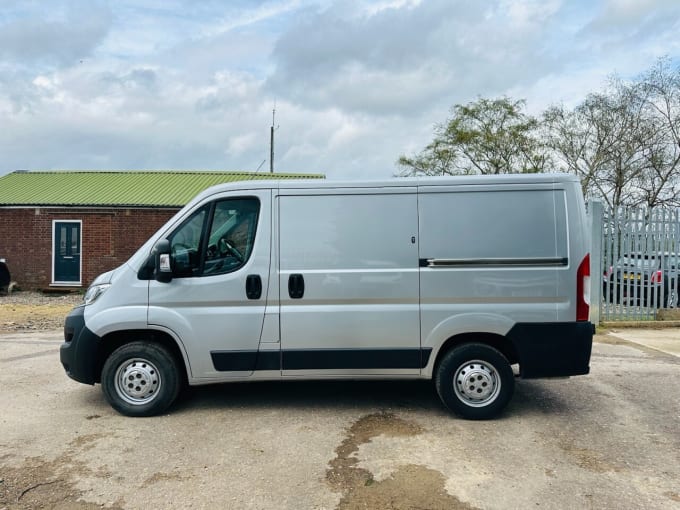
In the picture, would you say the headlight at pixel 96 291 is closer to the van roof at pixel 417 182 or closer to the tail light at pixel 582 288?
the van roof at pixel 417 182

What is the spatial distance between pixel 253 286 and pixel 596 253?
303 inches

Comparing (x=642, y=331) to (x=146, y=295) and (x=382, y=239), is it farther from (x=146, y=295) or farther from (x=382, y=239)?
(x=146, y=295)

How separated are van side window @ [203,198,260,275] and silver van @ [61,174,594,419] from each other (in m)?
0.01

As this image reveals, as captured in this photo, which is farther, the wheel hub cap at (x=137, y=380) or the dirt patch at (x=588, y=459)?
the wheel hub cap at (x=137, y=380)

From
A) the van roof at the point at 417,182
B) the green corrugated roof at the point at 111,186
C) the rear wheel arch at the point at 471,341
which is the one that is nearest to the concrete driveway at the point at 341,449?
the rear wheel arch at the point at 471,341

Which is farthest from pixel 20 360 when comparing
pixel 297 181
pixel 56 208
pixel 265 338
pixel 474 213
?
pixel 56 208

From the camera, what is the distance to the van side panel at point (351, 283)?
5059 millimetres

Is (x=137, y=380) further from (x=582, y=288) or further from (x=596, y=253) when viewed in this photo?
(x=596, y=253)

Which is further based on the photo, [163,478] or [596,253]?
[596,253]

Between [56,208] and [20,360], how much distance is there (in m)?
13.2

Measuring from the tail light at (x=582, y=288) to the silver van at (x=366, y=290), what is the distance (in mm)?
14

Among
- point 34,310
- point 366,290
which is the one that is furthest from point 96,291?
point 34,310

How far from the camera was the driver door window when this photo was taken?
5.16m

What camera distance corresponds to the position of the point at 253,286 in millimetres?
5098
